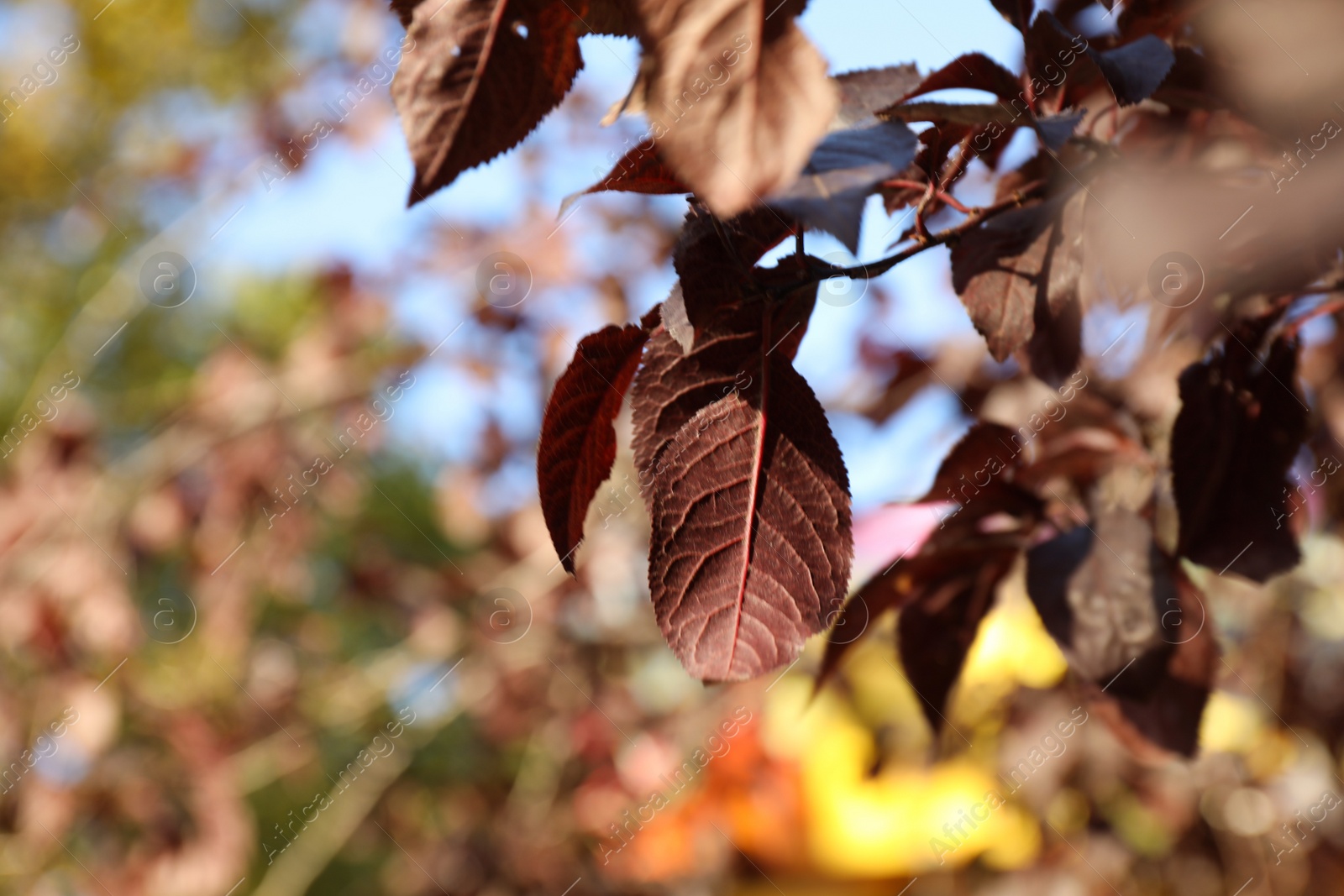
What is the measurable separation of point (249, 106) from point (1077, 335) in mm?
2950

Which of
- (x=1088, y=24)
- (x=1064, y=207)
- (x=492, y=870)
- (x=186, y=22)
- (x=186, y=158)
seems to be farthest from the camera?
(x=186, y=22)

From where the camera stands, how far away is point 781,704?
2.47 m

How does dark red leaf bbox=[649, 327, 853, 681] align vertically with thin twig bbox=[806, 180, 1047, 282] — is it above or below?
below

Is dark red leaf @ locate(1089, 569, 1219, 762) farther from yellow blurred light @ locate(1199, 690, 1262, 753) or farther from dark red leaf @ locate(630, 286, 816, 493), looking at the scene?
yellow blurred light @ locate(1199, 690, 1262, 753)

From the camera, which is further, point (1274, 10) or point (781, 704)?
point (781, 704)

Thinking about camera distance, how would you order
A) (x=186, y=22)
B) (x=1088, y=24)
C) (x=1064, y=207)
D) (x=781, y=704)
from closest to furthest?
(x=1064, y=207)
(x=1088, y=24)
(x=781, y=704)
(x=186, y=22)

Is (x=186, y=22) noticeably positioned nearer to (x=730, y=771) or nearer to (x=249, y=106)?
(x=249, y=106)

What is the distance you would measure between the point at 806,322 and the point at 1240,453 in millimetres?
384

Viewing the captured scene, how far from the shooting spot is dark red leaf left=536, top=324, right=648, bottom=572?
472 millimetres

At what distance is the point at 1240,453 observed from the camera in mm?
644

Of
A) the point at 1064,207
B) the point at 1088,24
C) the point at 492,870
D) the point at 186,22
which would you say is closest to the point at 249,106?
the point at 492,870

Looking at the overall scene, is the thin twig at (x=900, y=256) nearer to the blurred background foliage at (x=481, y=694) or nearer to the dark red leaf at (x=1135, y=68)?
the dark red leaf at (x=1135, y=68)

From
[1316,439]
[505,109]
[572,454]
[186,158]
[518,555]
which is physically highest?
[505,109]

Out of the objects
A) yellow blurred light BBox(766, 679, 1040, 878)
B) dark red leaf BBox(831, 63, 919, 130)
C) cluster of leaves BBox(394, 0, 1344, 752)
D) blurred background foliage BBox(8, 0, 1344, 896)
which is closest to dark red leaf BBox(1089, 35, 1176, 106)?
cluster of leaves BBox(394, 0, 1344, 752)
